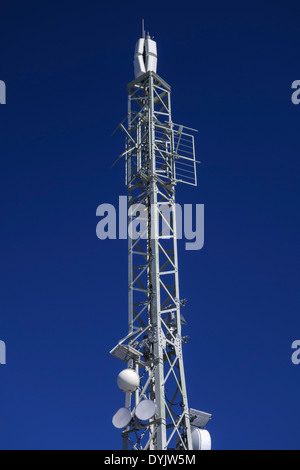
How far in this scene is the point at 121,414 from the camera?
31781mm

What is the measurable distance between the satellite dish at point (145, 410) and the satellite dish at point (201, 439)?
2598mm

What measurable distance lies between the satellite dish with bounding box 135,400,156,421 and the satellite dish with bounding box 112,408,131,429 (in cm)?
84

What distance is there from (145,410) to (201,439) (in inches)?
115

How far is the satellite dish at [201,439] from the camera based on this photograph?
3164 cm

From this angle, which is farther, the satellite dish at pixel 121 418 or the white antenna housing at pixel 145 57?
the white antenna housing at pixel 145 57

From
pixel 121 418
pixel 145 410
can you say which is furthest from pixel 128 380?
pixel 121 418

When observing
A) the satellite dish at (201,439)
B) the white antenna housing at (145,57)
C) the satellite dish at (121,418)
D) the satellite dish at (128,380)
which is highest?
the white antenna housing at (145,57)

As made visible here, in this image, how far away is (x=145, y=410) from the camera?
30750 mm

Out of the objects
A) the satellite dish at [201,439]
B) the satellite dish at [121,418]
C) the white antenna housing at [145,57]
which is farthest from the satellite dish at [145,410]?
the white antenna housing at [145,57]

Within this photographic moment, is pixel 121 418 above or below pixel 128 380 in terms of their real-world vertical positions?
below

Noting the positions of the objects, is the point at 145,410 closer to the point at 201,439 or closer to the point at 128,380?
the point at 128,380

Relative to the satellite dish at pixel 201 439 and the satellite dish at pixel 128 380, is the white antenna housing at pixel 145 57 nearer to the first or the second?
the satellite dish at pixel 128 380
